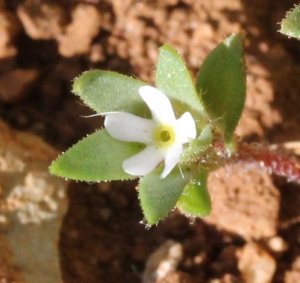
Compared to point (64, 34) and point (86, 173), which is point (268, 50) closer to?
point (64, 34)

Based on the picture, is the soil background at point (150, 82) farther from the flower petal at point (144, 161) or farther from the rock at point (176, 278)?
the flower petal at point (144, 161)

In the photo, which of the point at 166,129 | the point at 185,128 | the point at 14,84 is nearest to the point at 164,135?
the point at 166,129

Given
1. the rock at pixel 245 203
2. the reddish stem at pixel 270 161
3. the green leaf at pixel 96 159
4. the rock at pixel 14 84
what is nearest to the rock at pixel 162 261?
the rock at pixel 245 203

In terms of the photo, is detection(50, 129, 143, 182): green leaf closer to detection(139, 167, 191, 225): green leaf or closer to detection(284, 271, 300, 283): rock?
detection(139, 167, 191, 225): green leaf

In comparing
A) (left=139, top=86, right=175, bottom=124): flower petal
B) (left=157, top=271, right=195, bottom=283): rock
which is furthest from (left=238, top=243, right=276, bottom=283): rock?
(left=139, top=86, right=175, bottom=124): flower petal

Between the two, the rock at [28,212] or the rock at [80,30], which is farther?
the rock at [80,30]

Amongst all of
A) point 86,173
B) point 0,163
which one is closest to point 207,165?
point 86,173

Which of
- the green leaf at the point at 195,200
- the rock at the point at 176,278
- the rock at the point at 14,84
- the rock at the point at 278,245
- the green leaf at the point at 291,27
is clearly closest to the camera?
the green leaf at the point at 291,27

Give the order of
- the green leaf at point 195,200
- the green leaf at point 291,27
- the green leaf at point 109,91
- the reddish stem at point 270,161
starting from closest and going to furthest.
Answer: the green leaf at point 291,27, the green leaf at point 195,200, the green leaf at point 109,91, the reddish stem at point 270,161
